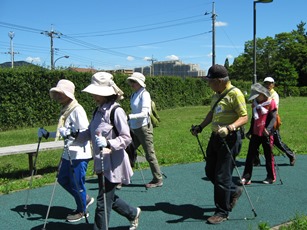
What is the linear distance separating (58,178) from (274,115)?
3949 mm

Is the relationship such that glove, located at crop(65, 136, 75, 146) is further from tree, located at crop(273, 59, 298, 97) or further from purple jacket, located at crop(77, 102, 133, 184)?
tree, located at crop(273, 59, 298, 97)

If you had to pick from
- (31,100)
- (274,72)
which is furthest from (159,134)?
(274,72)

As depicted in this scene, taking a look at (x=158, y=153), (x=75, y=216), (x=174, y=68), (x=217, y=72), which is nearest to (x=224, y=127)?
(x=217, y=72)

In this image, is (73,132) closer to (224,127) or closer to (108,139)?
(108,139)

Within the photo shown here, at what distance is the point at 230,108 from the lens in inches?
179

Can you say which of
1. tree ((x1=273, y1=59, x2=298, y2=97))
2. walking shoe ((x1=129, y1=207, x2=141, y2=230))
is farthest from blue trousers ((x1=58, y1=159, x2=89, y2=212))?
tree ((x1=273, y1=59, x2=298, y2=97))

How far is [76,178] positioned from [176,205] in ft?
5.17

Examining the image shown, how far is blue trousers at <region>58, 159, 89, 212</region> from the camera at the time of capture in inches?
184

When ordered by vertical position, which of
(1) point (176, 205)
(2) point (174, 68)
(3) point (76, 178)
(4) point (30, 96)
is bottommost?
(1) point (176, 205)

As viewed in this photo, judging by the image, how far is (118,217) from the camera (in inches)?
192

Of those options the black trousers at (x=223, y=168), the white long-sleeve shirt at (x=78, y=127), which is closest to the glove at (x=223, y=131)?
the black trousers at (x=223, y=168)

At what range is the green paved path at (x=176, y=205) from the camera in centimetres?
466

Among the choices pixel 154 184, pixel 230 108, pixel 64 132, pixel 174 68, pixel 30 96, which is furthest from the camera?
pixel 174 68

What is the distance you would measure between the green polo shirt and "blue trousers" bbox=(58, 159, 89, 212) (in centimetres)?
176
